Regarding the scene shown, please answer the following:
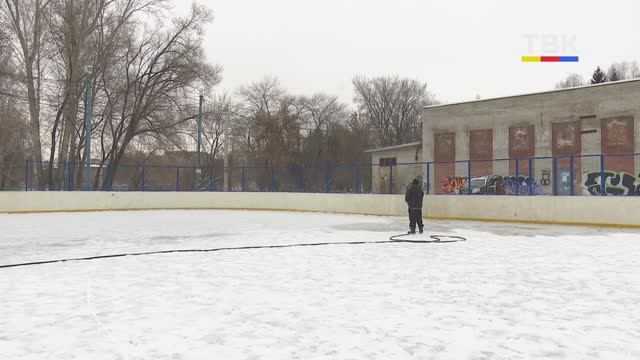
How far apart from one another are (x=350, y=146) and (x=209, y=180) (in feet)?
113

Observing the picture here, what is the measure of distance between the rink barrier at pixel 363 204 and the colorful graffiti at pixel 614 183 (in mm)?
13537

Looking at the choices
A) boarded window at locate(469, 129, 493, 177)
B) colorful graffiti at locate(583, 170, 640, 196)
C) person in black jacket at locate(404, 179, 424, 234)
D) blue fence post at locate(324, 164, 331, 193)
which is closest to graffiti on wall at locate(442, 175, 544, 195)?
boarded window at locate(469, 129, 493, 177)

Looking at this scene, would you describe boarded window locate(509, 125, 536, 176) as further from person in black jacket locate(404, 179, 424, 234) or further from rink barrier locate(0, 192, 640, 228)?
person in black jacket locate(404, 179, 424, 234)

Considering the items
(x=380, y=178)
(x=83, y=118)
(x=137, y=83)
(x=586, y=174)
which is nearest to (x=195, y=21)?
(x=137, y=83)

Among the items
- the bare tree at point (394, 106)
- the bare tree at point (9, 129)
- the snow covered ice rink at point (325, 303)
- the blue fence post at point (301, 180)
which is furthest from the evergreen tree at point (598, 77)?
the bare tree at point (9, 129)

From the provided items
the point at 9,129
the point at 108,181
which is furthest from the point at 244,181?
the point at 9,129

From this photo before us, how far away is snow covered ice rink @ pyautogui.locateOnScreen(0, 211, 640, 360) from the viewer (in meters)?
4.24

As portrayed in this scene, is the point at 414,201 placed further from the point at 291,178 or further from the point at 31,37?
the point at 31,37

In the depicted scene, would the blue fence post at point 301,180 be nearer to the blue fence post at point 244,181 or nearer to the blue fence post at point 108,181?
the blue fence post at point 244,181

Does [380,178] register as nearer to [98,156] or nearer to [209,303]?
[98,156]

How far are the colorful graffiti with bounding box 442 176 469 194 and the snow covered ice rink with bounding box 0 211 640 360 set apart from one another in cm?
2532

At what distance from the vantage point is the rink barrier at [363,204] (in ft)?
57.3

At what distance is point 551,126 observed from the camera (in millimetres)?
35438

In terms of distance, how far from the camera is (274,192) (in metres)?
27.5
